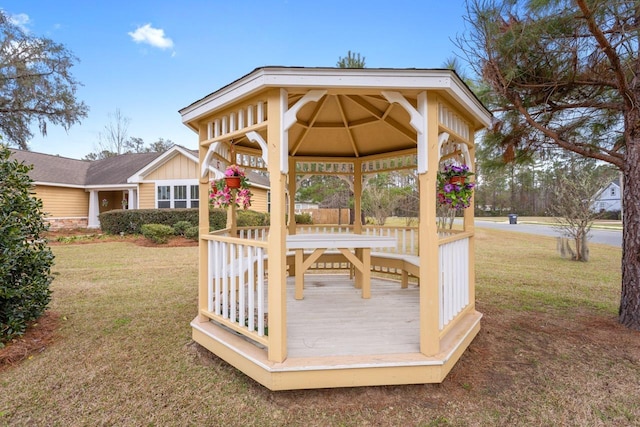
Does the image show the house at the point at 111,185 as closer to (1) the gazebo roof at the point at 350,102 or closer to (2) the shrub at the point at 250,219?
(2) the shrub at the point at 250,219

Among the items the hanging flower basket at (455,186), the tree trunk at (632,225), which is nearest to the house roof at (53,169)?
the hanging flower basket at (455,186)

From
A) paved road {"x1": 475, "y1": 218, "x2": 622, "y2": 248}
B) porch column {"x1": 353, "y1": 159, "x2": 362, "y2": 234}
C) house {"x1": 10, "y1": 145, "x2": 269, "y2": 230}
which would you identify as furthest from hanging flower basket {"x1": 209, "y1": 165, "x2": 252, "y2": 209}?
house {"x1": 10, "y1": 145, "x2": 269, "y2": 230}

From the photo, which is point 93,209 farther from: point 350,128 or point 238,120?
point 238,120

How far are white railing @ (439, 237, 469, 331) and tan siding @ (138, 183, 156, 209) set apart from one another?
554 inches

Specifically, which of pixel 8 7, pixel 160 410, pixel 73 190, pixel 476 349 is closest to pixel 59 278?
pixel 160 410

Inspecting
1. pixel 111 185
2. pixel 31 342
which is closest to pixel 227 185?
pixel 31 342

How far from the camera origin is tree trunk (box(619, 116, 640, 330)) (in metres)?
3.49

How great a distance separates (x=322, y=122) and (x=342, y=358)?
364 cm

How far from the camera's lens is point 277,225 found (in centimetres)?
250

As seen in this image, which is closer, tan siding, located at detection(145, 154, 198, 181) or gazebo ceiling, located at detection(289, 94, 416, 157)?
gazebo ceiling, located at detection(289, 94, 416, 157)

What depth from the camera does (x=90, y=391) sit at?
8.32 feet

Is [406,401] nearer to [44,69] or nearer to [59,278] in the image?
[59,278]

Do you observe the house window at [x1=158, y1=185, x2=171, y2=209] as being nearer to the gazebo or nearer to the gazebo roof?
the gazebo roof

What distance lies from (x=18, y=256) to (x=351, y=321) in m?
3.74
